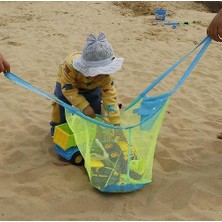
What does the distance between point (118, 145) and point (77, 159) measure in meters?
0.31

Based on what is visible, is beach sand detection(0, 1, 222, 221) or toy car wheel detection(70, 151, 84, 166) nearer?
beach sand detection(0, 1, 222, 221)

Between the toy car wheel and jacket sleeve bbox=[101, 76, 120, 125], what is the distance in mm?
305

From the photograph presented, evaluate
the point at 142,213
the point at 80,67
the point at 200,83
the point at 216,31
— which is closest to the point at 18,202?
the point at 142,213

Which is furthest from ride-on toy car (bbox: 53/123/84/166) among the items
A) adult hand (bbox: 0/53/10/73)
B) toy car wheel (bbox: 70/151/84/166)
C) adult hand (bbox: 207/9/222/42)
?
adult hand (bbox: 207/9/222/42)

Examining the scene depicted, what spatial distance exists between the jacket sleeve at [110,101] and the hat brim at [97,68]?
0.23 m

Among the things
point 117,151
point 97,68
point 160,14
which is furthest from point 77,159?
point 160,14

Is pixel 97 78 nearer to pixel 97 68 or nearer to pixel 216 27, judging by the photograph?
pixel 97 68

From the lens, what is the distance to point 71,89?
102 inches

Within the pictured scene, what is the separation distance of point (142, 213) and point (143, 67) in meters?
2.60

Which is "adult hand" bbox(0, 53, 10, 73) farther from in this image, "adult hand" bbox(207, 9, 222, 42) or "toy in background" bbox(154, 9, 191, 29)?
"toy in background" bbox(154, 9, 191, 29)

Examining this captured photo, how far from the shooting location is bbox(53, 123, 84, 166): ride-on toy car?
8.29 ft

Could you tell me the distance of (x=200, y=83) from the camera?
4.12 m

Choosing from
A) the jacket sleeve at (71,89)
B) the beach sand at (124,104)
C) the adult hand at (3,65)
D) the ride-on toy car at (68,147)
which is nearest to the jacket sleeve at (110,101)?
the jacket sleeve at (71,89)

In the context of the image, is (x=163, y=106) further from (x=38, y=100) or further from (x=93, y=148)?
(x=38, y=100)
